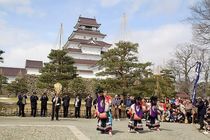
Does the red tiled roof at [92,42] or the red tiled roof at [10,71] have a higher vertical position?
the red tiled roof at [92,42]

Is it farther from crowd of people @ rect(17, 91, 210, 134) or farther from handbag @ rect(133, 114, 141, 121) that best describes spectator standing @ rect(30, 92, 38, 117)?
handbag @ rect(133, 114, 141, 121)

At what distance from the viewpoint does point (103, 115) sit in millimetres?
12859

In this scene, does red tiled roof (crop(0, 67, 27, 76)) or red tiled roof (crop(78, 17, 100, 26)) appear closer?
red tiled roof (crop(0, 67, 27, 76))

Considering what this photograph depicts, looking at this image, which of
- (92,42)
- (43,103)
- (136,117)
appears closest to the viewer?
(136,117)

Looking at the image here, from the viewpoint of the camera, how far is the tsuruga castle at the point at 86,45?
189 feet

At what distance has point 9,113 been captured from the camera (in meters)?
21.9

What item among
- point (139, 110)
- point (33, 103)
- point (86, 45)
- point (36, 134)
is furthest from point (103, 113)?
point (86, 45)

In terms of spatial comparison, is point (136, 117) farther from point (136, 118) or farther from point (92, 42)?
point (92, 42)

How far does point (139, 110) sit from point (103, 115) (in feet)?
5.36

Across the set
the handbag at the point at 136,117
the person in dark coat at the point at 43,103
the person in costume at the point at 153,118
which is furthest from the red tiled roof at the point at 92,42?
the handbag at the point at 136,117

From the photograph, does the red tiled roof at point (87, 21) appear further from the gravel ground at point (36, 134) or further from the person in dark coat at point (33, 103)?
the gravel ground at point (36, 134)

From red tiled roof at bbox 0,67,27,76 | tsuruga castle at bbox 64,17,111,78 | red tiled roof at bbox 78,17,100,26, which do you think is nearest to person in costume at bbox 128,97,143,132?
tsuruga castle at bbox 64,17,111,78

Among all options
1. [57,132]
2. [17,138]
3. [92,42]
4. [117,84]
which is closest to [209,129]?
[57,132]

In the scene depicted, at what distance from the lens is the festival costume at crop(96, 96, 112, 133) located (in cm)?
1291
